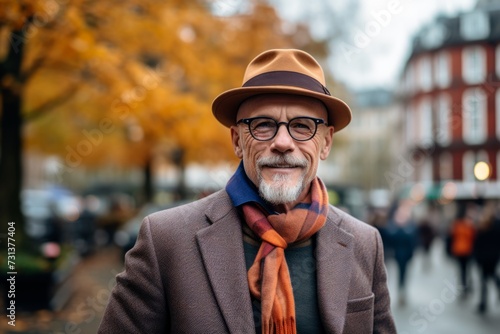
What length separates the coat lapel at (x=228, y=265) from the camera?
Answer: 7.32 feet

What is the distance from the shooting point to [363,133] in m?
83.9

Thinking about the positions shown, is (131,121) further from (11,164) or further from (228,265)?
(228,265)

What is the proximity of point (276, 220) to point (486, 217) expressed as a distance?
1024 cm

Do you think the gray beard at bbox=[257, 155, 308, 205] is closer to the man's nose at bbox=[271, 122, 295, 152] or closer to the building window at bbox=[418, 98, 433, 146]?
the man's nose at bbox=[271, 122, 295, 152]

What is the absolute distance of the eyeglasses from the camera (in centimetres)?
239

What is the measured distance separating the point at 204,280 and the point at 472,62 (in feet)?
148

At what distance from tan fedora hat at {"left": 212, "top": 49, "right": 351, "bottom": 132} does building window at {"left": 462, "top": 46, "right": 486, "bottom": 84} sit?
42833 millimetres

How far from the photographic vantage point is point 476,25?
45.3m

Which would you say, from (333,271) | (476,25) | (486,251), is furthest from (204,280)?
(476,25)

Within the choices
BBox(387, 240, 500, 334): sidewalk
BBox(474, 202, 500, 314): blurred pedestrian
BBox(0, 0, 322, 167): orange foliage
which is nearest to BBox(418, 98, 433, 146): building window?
BBox(387, 240, 500, 334): sidewalk

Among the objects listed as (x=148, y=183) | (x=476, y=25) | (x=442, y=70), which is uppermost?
(x=476, y=25)

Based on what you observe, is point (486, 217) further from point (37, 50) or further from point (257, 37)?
point (37, 50)

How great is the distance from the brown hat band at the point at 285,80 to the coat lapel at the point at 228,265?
493 mm

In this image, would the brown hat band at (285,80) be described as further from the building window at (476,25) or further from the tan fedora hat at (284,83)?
the building window at (476,25)
